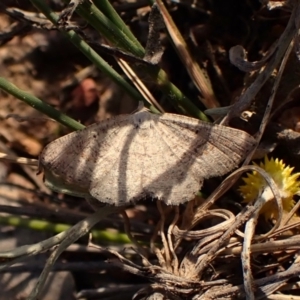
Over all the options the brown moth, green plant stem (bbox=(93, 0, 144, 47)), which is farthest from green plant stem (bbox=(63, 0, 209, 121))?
the brown moth

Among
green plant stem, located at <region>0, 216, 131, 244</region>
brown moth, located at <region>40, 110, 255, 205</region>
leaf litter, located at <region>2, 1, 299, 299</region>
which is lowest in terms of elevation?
leaf litter, located at <region>2, 1, 299, 299</region>

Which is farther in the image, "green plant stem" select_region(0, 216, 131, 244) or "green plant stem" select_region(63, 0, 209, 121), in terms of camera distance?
"green plant stem" select_region(0, 216, 131, 244)

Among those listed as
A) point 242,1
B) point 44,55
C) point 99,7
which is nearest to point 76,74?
point 44,55

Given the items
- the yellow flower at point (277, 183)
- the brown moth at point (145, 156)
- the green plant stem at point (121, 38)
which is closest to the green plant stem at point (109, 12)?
the green plant stem at point (121, 38)

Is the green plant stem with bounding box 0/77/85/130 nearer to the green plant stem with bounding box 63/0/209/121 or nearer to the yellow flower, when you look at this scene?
the green plant stem with bounding box 63/0/209/121

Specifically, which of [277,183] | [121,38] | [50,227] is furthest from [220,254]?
[121,38]

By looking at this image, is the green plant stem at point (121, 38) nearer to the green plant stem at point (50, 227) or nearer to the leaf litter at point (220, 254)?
the leaf litter at point (220, 254)

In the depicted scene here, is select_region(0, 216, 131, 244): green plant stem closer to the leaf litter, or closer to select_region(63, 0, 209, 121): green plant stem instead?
the leaf litter

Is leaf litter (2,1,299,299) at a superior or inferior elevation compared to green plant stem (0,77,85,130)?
inferior
